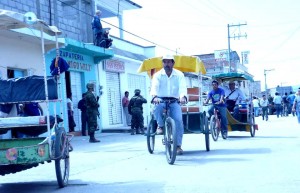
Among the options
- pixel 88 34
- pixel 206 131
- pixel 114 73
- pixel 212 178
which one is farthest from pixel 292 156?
pixel 114 73

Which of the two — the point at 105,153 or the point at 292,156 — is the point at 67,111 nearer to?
the point at 105,153

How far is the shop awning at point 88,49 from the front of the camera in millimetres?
18191

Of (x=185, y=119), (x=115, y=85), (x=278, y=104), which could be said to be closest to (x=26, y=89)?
(x=185, y=119)

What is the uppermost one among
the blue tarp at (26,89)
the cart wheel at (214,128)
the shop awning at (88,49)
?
the shop awning at (88,49)

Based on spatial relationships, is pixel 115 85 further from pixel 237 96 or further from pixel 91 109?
pixel 237 96

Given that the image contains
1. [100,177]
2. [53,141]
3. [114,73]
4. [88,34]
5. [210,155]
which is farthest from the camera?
[114,73]

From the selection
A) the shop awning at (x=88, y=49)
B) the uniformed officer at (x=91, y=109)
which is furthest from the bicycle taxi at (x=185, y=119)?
the shop awning at (x=88, y=49)

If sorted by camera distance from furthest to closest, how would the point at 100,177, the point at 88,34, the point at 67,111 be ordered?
the point at 88,34, the point at 67,111, the point at 100,177

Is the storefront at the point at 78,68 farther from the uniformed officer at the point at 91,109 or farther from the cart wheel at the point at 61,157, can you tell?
the cart wheel at the point at 61,157

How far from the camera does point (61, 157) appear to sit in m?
5.90

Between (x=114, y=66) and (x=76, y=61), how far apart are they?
176 inches

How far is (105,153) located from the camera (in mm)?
10883

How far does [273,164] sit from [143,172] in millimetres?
2021

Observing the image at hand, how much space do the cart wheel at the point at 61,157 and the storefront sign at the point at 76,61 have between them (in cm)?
1290
